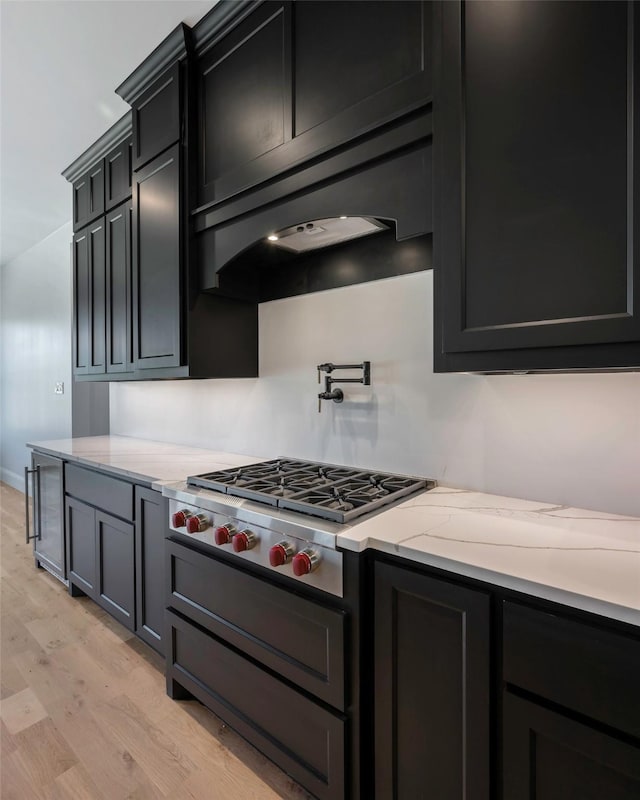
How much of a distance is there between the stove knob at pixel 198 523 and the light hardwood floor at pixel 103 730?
80 centimetres

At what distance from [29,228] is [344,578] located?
4981mm

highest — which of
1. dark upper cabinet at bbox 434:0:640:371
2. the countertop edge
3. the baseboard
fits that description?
dark upper cabinet at bbox 434:0:640:371

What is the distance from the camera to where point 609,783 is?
0.79m

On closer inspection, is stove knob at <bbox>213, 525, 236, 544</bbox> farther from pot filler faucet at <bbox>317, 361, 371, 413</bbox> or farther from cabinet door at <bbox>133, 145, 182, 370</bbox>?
cabinet door at <bbox>133, 145, 182, 370</bbox>

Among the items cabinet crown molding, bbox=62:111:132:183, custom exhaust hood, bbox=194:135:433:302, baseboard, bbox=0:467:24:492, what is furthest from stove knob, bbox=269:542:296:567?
baseboard, bbox=0:467:24:492

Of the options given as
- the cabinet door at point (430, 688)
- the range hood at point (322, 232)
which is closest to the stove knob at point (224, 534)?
the cabinet door at point (430, 688)

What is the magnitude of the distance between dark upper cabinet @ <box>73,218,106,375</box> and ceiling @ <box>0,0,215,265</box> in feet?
1.86

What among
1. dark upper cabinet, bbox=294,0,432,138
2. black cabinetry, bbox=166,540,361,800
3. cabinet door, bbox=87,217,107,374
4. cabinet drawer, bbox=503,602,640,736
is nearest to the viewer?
cabinet drawer, bbox=503,602,640,736

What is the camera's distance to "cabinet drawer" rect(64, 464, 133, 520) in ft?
6.68

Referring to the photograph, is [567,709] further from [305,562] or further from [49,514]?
[49,514]

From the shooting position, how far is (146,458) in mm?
2332

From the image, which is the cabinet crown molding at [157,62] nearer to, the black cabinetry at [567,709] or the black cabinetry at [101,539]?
the black cabinetry at [101,539]

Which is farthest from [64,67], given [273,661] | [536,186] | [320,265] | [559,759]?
[559,759]

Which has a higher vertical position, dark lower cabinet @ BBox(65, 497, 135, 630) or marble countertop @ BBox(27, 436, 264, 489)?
marble countertop @ BBox(27, 436, 264, 489)
